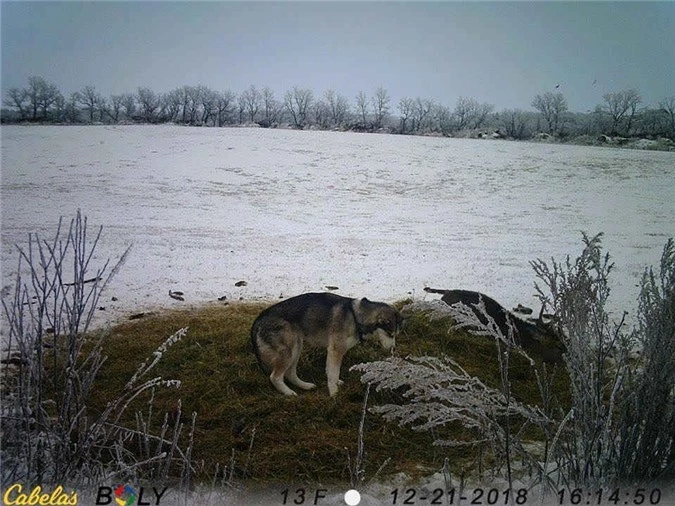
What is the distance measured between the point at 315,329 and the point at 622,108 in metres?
2.69

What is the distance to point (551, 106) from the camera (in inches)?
142

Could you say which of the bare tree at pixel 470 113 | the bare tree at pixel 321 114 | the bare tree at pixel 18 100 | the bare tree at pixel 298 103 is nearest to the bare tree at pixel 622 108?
the bare tree at pixel 470 113

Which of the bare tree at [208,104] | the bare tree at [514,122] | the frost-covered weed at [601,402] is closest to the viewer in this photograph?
the frost-covered weed at [601,402]

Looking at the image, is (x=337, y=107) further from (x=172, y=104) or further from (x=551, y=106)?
(x=551, y=106)

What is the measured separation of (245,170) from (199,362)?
4.67 ft

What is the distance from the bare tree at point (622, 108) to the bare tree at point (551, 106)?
28 cm

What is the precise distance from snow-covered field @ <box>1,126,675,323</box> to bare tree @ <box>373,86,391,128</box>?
0.37 feet

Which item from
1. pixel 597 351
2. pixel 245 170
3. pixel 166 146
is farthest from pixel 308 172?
pixel 597 351

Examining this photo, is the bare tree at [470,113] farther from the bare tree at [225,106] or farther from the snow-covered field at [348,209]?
the bare tree at [225,106]

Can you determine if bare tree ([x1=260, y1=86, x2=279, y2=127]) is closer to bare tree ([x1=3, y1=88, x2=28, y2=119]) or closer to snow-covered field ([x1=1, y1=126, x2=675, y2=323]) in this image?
snow-covered field ([x1=1, y1=126, x2=675, y2=323])

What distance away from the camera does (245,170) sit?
3.68 meters

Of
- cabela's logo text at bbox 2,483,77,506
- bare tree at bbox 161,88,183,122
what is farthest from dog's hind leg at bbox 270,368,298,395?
bare tree at bbox 161,88,183,122

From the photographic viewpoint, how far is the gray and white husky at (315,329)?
9.29 ft

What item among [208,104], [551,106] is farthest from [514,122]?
[208,104]
